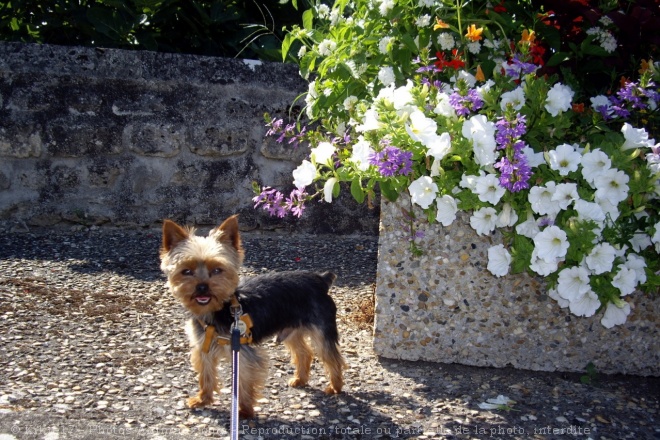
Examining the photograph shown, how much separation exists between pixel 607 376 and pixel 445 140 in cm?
176

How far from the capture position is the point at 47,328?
4.67 metres

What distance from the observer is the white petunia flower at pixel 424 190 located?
3904 millimetres

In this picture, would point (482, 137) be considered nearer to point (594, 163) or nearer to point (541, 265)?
point (594, 163)

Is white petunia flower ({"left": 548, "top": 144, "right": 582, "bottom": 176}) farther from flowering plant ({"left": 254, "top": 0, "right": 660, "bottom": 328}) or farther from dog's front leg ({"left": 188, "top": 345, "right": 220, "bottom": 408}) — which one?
dog's front leg ({"left": 188, "top": 345, "right": 220, "bottom": 408})

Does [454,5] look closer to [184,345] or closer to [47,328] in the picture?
[184,345]

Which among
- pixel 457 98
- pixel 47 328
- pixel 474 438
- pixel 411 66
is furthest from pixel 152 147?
pixel 474 438

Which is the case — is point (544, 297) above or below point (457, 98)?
below

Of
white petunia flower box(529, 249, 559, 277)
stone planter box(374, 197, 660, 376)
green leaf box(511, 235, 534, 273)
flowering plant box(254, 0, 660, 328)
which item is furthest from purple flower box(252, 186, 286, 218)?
white petunia flower box(529, 249, 559, 277)

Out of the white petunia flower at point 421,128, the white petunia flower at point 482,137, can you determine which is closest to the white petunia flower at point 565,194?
the white petunia flower at point 482,137

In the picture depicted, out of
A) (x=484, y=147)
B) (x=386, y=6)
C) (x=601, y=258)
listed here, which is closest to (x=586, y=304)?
(x=601, y=258)

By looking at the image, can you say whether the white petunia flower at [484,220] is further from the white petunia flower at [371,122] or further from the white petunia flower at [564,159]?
the white petunia flower at [371,122]

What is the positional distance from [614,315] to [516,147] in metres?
1.06

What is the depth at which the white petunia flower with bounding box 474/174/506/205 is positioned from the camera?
374 centimetres

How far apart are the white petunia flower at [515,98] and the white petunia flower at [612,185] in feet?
1.74
